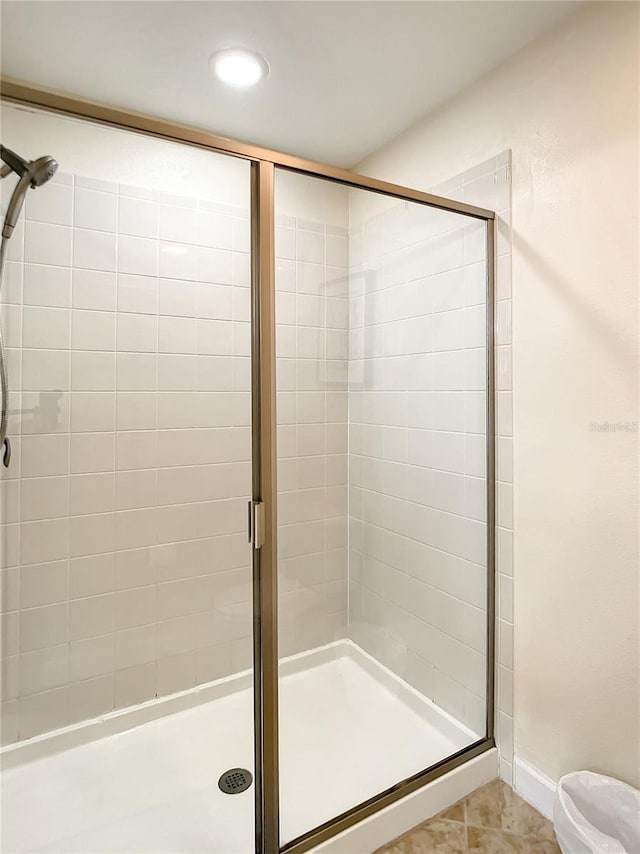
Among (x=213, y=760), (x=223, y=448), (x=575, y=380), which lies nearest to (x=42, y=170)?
(x=223, y=448)

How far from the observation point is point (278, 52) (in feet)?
5.02

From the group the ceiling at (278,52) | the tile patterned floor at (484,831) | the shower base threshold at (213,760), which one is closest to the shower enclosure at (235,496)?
the shower base threshold at (213,760)

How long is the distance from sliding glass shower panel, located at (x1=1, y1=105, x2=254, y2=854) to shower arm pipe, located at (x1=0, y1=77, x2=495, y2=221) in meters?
0.07

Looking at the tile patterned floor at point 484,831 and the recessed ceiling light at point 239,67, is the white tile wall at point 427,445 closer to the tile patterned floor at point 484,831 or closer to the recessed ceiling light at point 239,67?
the tile patterned floor at point 484,831

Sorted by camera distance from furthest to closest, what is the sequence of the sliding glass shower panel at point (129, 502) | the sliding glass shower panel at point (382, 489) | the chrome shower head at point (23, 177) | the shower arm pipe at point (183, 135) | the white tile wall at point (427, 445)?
the white tile wall at point (427, 445)
the sliding glass shower panel at point (382, 489)
the sliding glass shower panel at point (129, 502)
the chrome shower head at point (23, 177)
the shower arm pipe at point (183, 135)

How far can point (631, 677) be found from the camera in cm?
129

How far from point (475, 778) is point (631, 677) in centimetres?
63

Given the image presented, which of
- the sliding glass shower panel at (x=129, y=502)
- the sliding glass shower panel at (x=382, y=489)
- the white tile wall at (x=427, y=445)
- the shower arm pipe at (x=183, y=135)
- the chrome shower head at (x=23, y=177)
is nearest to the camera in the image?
the shower arm pipe at (x=183, y=135)

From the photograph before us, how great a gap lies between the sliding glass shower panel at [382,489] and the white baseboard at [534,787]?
0.15 meters

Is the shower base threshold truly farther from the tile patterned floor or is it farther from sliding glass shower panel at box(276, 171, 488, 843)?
the tile patterned floor

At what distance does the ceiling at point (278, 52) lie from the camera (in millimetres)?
1366

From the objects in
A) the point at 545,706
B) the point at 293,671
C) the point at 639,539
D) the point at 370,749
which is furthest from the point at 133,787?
the point at 639,539

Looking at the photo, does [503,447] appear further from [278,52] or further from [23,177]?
[23,177]

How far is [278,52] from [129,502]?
149 centimetres
